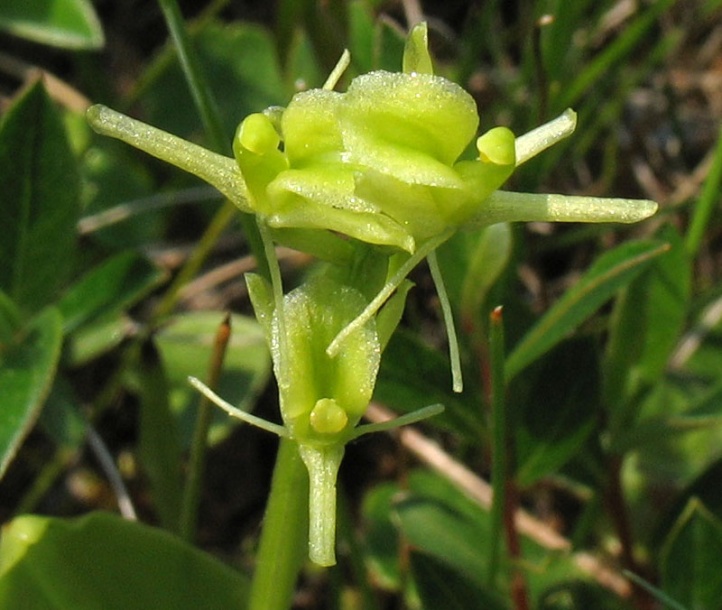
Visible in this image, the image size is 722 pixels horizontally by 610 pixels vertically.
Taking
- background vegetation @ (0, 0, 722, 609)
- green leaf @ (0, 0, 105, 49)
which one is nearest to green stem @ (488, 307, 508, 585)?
background vegetation @ (0, 0, 722, 609)

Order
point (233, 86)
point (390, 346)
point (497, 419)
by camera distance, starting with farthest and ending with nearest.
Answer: point (233, 86) → point (390, 346) → point (497, 419)

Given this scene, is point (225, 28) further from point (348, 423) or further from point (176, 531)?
point (348, 423)

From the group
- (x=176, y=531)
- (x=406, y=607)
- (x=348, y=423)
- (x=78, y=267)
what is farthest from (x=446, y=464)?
(x=348, y=423)

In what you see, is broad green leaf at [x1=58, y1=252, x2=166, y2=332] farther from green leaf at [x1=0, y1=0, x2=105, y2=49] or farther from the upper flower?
the upper flower

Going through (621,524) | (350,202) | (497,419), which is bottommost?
(621,524)

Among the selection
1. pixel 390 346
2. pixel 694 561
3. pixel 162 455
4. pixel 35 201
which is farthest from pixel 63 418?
pixel 694 561

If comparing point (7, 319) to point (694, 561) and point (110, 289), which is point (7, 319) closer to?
point (110, 289)
